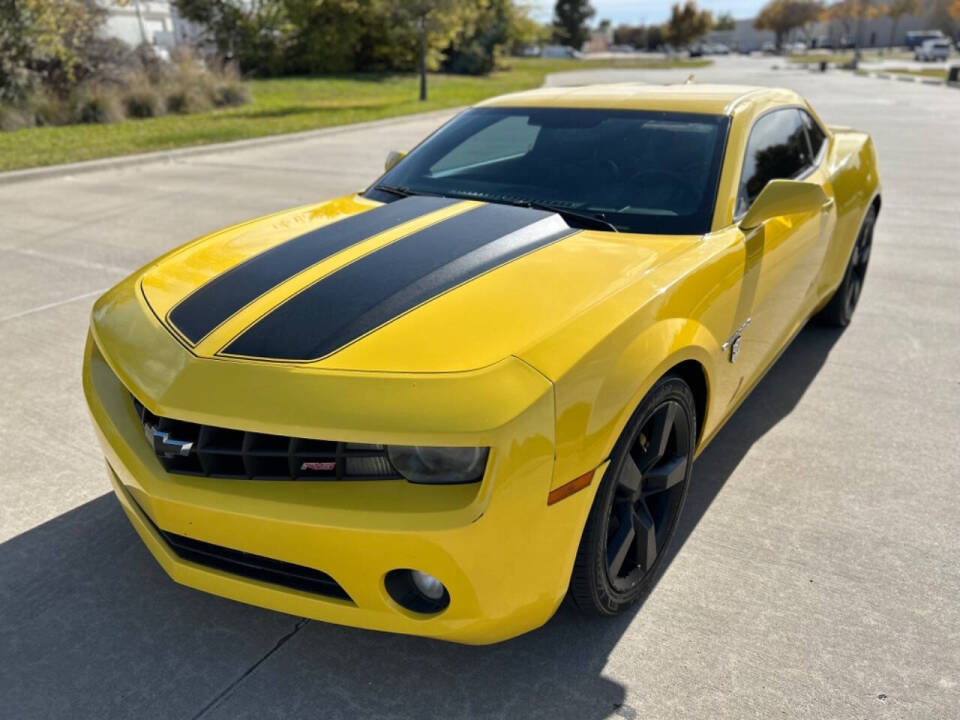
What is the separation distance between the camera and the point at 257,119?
15.4 m

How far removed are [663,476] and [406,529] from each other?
3.04 ft

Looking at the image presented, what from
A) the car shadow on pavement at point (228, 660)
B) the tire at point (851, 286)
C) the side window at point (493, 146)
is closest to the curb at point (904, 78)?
the tire at point (851, 286)

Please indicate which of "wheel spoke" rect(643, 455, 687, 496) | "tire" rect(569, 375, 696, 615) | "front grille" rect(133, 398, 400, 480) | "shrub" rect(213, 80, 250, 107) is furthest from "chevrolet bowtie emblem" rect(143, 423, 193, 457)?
"shrub" rect(213, 80, 250, 107)

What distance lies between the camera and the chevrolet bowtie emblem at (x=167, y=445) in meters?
1.93

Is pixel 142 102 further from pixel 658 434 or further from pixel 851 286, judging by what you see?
pixel 658 434

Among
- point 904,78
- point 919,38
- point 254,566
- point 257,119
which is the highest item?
point 254,566

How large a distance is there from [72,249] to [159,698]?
5.28m

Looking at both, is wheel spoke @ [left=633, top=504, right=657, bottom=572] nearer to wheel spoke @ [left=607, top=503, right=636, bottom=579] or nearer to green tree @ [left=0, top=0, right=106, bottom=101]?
wheel spoke @ [left=607, top=503, right=636, bottom=579]

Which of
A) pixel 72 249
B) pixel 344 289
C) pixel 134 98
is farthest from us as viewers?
pixel 134 98

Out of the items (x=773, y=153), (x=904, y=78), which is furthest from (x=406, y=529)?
(x=904, y=78)

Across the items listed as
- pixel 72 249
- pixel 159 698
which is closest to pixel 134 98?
pixel 72 249

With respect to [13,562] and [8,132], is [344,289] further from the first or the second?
[8,132]

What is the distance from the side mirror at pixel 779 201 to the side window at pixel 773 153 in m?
0.11

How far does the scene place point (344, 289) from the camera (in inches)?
90.3
